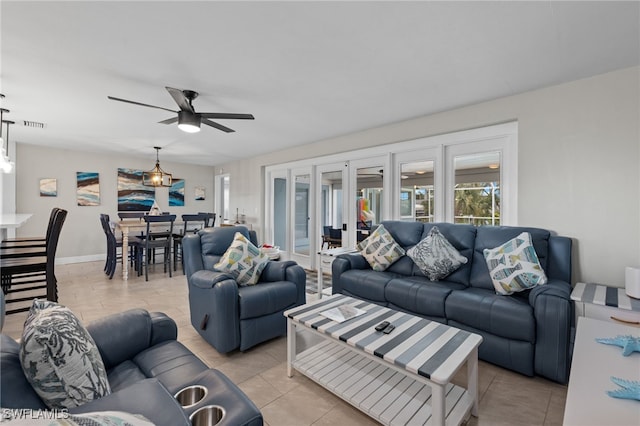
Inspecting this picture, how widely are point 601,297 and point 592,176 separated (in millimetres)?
1155

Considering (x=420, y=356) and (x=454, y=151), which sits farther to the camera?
(x=454, y=151)

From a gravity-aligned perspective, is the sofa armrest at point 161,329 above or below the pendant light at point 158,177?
below

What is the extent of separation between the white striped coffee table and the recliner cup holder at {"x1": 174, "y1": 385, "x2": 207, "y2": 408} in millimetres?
843

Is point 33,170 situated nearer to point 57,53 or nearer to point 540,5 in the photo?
point 57,53

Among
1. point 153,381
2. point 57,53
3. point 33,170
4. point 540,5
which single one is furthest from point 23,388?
point 33,170

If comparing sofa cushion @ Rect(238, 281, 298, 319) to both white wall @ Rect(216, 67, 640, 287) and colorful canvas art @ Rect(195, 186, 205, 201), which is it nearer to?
white wall @ Rect(216, 67, 640, 287)

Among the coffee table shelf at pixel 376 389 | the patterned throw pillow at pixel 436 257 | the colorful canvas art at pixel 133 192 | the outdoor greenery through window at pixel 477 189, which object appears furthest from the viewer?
the colorful canvas art at pixel 133 192

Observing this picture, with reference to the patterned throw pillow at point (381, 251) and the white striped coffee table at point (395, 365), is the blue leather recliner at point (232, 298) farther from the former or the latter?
the patterned throw pillow at point (381, 251)

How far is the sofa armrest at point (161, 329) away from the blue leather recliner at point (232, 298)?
573 millimetres

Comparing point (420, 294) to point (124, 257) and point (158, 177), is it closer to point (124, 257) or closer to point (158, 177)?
point (124, 257)

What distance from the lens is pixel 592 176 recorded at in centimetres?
261

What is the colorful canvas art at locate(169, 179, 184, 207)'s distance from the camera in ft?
24.6

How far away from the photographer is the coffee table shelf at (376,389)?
5.23 feet

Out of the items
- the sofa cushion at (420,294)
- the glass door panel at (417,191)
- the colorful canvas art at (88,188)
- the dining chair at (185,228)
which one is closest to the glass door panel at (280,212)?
the dining chair at (185,228)
